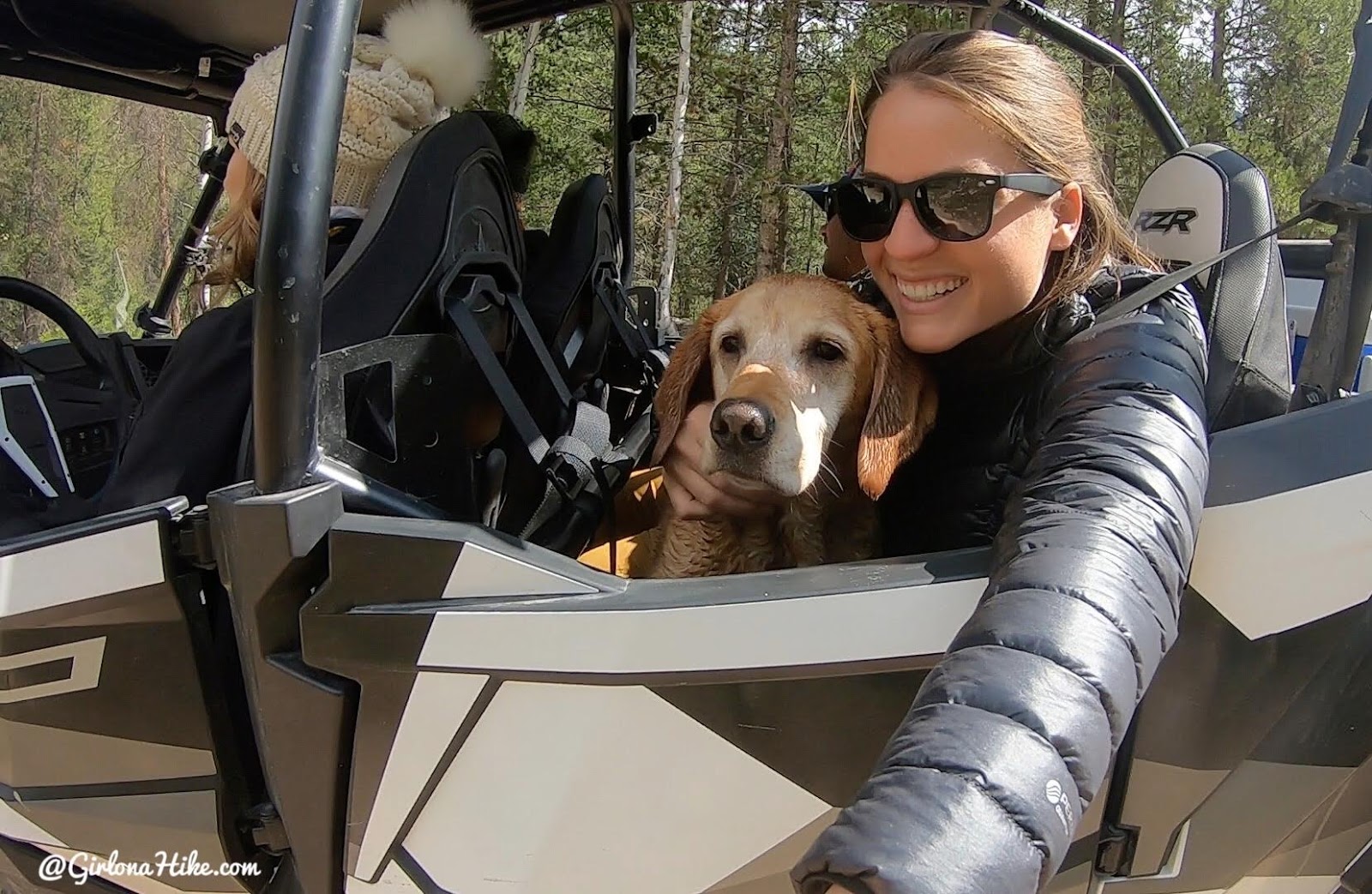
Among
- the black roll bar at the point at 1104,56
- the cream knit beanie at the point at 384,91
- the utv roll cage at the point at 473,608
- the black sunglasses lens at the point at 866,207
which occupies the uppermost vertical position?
the black roll bar at the point at 1104,56

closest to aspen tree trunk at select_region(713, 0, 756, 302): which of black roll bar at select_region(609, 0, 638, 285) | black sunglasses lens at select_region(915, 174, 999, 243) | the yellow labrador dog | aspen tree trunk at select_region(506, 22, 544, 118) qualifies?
aspen tree trunk at select_region(506, 22, 544, 118)

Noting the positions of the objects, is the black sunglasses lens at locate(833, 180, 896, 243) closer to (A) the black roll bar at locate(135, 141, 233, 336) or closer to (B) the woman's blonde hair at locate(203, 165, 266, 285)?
(B) the woman's blonde hair at locate(203, 165, 266, 285)

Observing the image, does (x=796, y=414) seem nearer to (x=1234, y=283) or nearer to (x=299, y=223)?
(x=1234, y=283)

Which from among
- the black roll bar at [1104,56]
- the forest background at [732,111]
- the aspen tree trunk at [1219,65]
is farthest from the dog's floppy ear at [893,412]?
the aspen tree trunk at [1219,65]

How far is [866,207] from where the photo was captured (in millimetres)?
1661

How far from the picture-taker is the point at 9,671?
1.51 m

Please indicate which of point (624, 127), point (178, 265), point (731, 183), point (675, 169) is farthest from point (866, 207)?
point (731, 183)

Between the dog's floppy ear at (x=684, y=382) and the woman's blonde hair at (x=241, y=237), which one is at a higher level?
the woman's blonde hair at (x=241, y=237)

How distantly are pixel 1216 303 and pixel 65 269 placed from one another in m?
22.2

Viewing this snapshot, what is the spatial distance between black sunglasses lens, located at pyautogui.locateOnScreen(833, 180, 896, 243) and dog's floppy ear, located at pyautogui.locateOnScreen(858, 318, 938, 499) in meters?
0.23

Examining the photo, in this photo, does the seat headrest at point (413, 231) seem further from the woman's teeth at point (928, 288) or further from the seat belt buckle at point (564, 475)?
the woman's teeth at point (928, 288)

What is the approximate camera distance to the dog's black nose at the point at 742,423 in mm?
1697

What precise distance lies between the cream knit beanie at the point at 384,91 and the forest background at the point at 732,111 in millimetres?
10108

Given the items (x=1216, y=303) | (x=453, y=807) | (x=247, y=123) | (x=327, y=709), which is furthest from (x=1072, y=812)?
(x=247, y=123)
